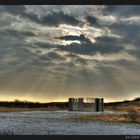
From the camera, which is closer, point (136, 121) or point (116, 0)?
point (116, 0)

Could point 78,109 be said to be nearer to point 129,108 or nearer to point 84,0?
point 129,108

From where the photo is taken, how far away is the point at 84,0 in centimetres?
1338

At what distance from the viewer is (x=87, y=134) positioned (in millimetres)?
13453

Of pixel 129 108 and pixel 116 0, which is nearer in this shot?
pixel 116 0
